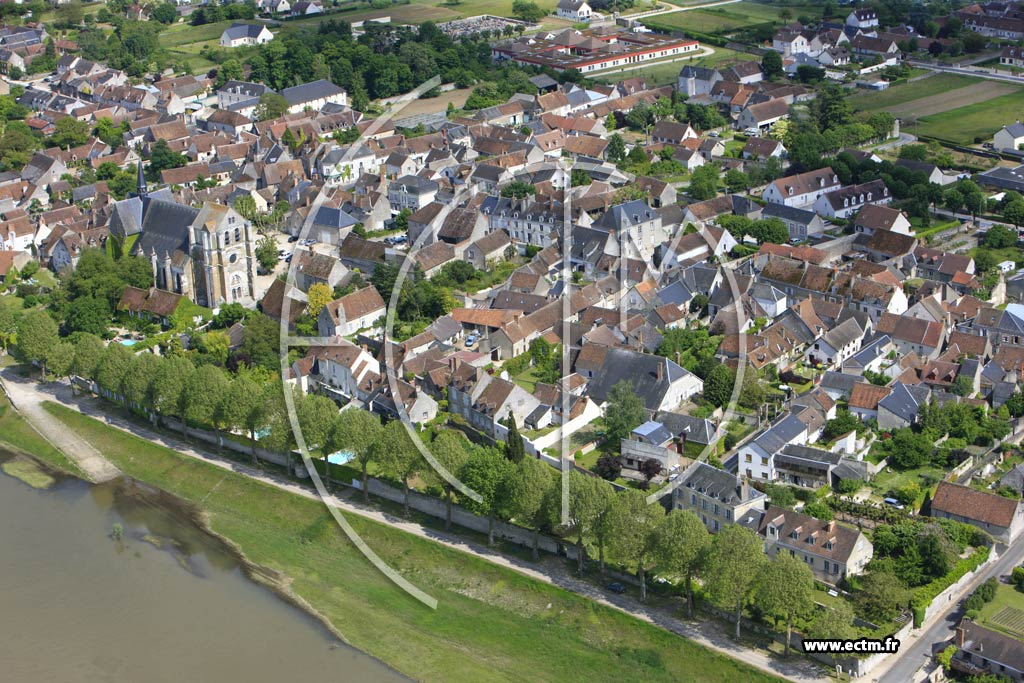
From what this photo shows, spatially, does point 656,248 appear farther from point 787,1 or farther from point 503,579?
point 787,1

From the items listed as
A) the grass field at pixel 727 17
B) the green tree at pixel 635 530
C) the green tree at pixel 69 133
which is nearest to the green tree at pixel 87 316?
the green tree at pixel 635 530

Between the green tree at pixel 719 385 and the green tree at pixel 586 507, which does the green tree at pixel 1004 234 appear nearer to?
the green tree at pixel 719 385

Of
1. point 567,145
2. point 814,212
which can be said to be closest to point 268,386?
point 814,212

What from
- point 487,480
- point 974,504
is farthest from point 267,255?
point 974,504

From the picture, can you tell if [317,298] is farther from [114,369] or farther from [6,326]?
[6,326]

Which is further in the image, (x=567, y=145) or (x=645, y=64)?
(x=645, y=64)

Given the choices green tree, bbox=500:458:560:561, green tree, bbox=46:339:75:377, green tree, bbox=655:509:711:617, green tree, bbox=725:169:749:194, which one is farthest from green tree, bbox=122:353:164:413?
green tree, bbox=725:169:749:194
